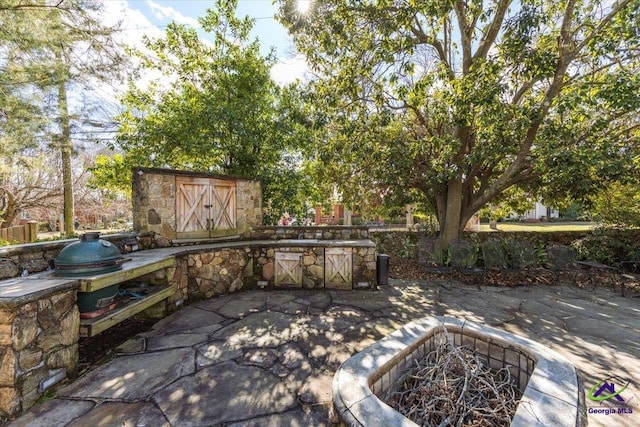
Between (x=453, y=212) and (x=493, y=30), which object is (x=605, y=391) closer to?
(x=453, y=212)

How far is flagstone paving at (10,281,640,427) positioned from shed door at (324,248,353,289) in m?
0.25

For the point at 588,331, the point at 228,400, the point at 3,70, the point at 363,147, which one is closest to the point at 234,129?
the point at 363,147

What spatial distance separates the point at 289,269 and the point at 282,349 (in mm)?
2303

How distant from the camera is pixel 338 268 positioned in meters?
5.17

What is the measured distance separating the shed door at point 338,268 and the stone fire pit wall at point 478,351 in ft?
9.71

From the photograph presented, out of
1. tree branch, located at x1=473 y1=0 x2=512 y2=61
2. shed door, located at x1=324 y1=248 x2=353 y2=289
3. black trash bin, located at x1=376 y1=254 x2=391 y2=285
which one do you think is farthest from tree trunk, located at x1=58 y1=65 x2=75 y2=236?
tree branch, located at x1=473 y1=0 x2=512 y2=61

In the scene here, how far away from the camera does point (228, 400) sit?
2.12 meters

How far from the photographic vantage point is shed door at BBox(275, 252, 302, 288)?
5.17 meters

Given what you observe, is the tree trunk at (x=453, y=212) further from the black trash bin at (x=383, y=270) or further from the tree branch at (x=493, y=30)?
the tree branch at (x=493, y=30)

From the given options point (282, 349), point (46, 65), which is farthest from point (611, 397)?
point (46, 65)

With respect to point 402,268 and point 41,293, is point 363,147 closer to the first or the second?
point 402,268

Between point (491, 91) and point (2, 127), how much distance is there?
947cm

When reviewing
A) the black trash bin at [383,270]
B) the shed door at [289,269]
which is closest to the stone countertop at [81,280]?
the shed door at [289,269]

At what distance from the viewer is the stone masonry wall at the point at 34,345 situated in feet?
6.49
